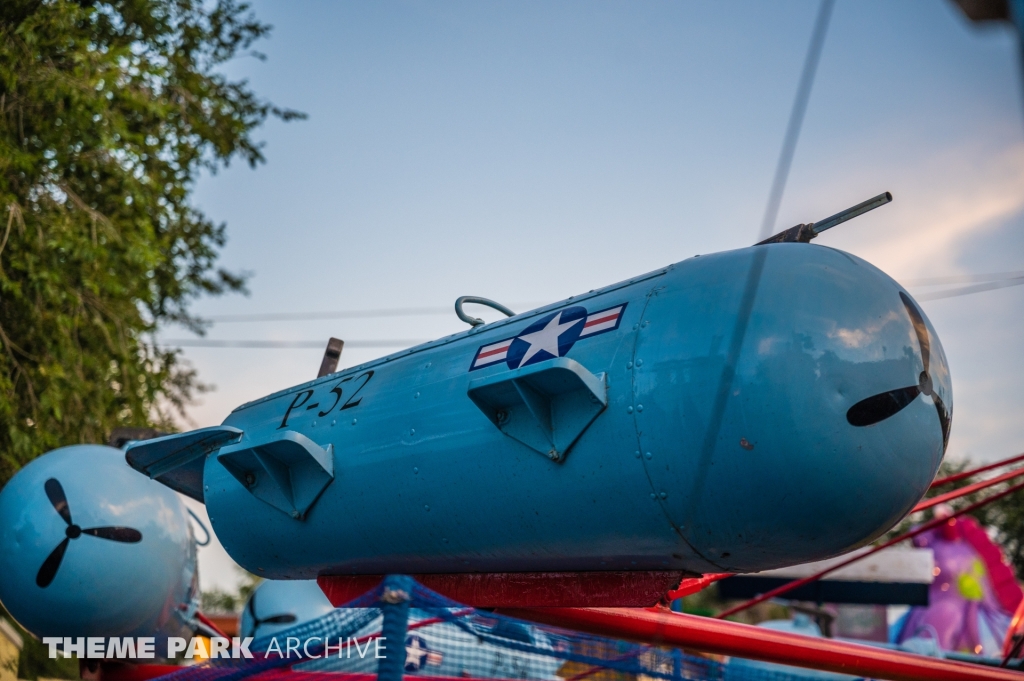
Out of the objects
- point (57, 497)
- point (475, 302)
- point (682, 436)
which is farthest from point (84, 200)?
point (682, 436)

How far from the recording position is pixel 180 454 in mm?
6023

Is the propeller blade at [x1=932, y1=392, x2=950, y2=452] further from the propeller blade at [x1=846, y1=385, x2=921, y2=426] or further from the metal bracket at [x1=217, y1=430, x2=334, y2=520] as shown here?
the metal bracket at [x1=217, y1=430, x2=334, y2=520]

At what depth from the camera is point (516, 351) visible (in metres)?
4.35

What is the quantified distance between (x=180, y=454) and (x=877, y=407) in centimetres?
446

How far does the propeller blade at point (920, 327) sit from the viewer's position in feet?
11.9

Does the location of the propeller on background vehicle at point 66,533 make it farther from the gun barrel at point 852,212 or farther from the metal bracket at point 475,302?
the gun barrel at point 852,212

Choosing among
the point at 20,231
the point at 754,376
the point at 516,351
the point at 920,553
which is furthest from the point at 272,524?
the point at 920,553

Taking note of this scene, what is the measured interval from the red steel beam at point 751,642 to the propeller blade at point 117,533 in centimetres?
326

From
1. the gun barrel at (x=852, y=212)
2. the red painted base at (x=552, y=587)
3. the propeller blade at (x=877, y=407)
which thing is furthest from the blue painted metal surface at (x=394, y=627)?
the gun barrel at (x=852, y=212)

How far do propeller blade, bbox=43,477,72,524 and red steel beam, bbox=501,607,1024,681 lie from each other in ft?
11.6

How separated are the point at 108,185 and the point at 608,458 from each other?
8.31m

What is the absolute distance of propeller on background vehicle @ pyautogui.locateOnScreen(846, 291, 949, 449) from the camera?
3.41 metres

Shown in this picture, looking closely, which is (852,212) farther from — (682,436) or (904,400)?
(682,436)

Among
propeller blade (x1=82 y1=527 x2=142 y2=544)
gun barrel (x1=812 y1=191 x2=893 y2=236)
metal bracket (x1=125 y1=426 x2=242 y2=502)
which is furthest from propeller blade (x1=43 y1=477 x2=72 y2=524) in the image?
gun barrel (x1=812 y1=191 x2=893 y2=236)
